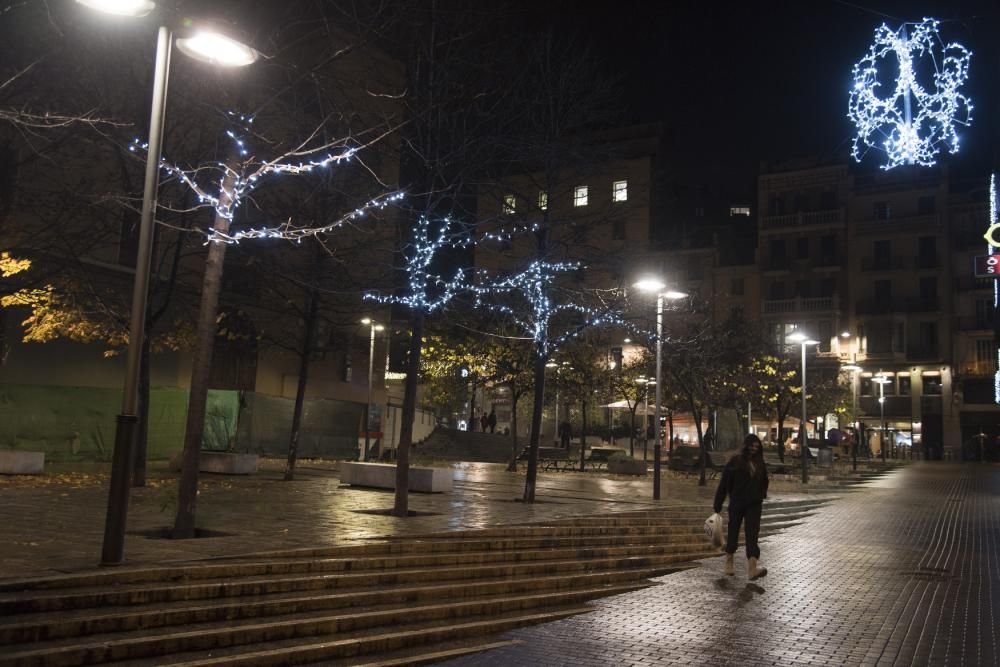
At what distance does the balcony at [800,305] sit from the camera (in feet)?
191

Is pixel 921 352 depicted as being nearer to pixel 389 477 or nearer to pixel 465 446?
pixel 465 446

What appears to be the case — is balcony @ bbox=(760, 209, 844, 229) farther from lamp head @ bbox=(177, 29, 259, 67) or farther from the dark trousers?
lamp head @ bbox=(177, 29, 259, 67)

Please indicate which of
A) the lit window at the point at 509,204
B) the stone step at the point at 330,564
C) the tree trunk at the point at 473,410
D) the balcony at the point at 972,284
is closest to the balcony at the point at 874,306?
the balcony at the point at 972,284

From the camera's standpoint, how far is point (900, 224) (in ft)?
185

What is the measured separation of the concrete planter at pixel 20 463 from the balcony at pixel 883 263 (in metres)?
53.3

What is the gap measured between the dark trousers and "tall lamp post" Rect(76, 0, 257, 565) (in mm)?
7160

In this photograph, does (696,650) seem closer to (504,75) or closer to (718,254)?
(504,75)

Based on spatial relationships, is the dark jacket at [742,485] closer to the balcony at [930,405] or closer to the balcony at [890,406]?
the balcony at [890,406]

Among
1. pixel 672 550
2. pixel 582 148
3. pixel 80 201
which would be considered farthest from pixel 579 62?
pixel 80 201

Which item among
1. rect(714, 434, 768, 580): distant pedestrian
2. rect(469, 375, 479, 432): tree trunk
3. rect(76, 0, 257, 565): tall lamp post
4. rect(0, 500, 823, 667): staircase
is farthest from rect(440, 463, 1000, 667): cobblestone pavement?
rect(469, 375, 479, 432): tree trunk

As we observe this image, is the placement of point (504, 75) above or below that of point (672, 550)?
above

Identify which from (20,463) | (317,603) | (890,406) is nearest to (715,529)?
(317,603)

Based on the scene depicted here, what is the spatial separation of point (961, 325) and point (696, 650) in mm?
56112

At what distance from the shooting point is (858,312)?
58.1 meters
